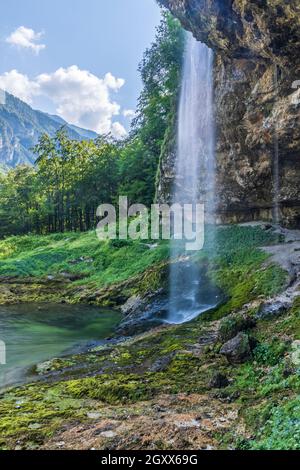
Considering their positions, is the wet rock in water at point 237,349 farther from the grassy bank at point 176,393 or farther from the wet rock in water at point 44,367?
the wet rock in water at point 44,367

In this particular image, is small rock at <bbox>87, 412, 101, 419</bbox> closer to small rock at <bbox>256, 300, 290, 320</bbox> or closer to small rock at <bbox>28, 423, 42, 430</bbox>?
small rock at <bbox>28, 423, 42, 430</bbox>

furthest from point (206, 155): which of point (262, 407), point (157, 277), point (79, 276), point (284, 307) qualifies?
point (262, 407)

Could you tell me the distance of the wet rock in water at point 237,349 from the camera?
320 inches

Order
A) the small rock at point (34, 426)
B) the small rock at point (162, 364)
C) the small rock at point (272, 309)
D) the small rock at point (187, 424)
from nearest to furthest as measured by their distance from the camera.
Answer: the small rock at point (187, 424), the small rock at point (34, 426), the small rock at point (162, 364), the small rock at point (272, 309)

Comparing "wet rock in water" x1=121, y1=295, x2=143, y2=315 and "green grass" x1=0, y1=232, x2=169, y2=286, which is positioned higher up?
"green grass" x1=0, y1=232, x2=169, y2=286

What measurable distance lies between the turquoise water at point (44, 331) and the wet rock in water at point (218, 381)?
474cm

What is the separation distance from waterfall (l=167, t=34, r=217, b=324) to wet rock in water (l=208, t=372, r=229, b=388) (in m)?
9.68

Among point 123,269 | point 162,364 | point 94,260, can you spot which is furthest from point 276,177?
point 94,260

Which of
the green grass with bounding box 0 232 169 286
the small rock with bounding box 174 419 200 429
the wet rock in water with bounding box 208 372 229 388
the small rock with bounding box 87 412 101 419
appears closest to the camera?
the small rock with bounding box 174 419 200 429

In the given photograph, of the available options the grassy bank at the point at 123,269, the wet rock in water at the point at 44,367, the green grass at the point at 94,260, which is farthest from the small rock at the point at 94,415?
the green grass at the point at 94,260

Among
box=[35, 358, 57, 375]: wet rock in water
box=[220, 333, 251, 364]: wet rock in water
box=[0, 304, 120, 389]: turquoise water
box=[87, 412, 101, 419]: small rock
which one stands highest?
box=[220, 333, 251, 364]: wet rock in water

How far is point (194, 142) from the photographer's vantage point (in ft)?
75.9

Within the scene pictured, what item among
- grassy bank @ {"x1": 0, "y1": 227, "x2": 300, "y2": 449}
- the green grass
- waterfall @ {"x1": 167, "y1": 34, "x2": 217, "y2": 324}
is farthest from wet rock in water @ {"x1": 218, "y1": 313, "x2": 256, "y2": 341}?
the green grass

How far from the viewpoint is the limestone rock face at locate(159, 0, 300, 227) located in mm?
12414
